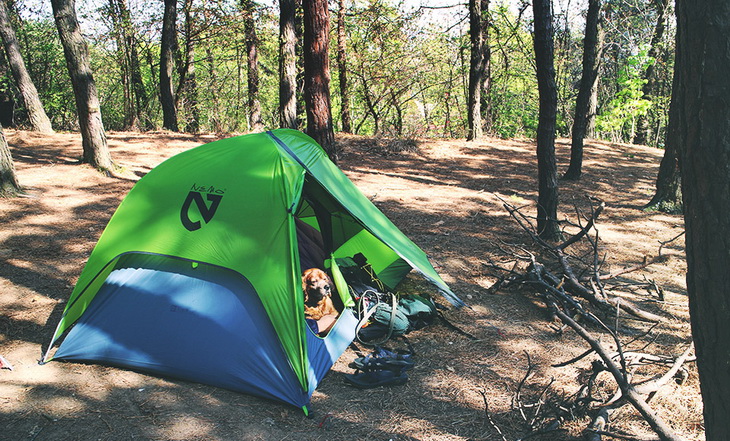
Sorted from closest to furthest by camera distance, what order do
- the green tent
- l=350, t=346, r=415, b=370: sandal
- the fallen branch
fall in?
the fallen branch → the green tent → l=350, t=346, r=415, b=370: sandal

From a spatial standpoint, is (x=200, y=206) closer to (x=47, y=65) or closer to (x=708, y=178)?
(x=708, y=178)

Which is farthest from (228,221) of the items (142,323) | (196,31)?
(196,31)

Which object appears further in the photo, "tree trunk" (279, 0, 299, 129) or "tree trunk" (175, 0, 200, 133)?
"tree trunk" (175, 0, 200, 133)

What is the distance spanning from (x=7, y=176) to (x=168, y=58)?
9.57 metres

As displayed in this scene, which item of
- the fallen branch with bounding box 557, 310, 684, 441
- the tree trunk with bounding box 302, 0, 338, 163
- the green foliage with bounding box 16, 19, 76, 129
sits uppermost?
the green foliage with bounding box 16, 19, 76, 129

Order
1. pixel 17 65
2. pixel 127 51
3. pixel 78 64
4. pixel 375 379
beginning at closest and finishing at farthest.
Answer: pixel 375 379 < pixel 78 64 < pixel 17 65 < pixel 127 51

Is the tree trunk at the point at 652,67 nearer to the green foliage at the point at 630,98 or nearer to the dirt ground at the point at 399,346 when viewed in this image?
the green foliage at the point at 630,98

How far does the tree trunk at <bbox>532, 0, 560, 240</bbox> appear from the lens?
248 inches

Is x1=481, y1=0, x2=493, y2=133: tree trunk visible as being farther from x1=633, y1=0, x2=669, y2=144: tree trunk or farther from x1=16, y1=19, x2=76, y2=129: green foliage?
x1=16, y1=19, x2=76, y2=129: green foliage

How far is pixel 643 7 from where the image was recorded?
19.1m

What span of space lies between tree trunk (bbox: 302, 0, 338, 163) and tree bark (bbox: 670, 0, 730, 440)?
17.7 feet

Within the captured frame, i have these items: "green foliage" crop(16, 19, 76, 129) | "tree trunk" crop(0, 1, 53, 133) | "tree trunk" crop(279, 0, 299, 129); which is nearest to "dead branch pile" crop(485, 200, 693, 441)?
"tree trunk" crop(279, 0, 299, 129)

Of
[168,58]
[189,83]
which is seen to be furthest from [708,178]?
[189,83]

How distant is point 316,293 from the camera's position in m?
4.36
